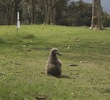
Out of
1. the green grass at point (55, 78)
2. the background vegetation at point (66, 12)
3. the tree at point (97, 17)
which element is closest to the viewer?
the green grass at point (55, 78)

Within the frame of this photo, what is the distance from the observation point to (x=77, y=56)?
1684cm

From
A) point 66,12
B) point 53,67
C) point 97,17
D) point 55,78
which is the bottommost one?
point 55,78

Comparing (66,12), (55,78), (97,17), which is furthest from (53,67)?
(66,12)

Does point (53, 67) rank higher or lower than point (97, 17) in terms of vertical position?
lower

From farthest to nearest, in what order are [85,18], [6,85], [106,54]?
[85,18] < [106,54] < [6,85]

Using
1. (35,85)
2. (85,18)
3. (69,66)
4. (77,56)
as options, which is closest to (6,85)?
(35,85)

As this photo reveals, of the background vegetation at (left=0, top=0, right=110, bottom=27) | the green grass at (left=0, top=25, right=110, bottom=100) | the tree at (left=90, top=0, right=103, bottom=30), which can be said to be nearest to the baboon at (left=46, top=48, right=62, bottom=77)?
the green grass at (left=0, top=25, right=110, bottom=100)

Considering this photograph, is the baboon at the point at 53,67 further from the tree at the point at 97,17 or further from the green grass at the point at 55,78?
the tree at the point at 97,17

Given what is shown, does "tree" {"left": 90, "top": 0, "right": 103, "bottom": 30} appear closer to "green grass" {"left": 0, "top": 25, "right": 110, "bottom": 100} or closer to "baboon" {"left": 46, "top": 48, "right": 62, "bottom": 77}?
"green grass" {"left": 0, "top": 25, "right": 110, "bottom": 100}

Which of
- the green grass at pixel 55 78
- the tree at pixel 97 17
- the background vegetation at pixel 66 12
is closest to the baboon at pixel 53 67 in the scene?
the green grass at pixel 55 78

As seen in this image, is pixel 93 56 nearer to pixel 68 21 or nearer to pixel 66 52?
pixel 66 52

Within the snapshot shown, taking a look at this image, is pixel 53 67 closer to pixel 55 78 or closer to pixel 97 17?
pixel 55 78

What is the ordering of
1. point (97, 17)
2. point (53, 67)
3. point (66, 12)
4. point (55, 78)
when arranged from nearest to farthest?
point (55, 78) → point (53, 67) → point (97, 17) → point (66, 12)

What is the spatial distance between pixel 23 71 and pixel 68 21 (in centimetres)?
5760
